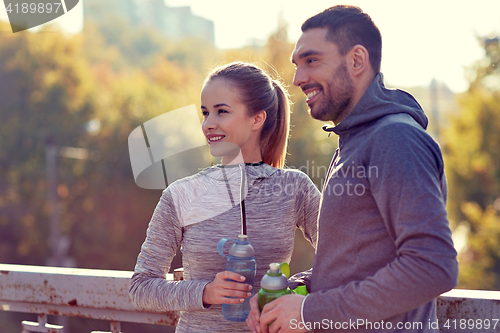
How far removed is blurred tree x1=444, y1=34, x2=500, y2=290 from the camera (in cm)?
1639

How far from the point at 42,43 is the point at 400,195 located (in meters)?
32.0

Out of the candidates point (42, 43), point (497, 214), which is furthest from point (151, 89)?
point (497, 214)

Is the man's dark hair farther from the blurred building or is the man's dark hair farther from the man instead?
the blurred building

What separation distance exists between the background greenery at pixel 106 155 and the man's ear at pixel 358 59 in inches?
596

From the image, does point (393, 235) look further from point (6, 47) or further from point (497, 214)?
point (6, 47)

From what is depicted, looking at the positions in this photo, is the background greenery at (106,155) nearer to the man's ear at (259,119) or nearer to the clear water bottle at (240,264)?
the man's ear at (259,119)

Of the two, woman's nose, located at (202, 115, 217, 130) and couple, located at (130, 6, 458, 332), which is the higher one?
woman's nose, located at (202, 115, 217, 130)

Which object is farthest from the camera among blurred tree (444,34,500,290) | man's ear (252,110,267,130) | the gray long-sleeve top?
blurred tree (444,34,500,290)

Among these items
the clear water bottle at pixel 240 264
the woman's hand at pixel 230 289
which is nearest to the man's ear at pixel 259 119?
the clear water bottle at pixel 240 264

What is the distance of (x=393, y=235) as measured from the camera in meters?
1.48

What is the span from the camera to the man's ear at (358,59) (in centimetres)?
179

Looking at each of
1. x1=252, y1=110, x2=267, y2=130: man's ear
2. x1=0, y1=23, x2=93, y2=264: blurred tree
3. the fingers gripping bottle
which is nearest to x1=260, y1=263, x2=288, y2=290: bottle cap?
the fingers gripping bottle

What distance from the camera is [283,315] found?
1.55 m

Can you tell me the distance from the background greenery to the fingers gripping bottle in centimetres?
1539
